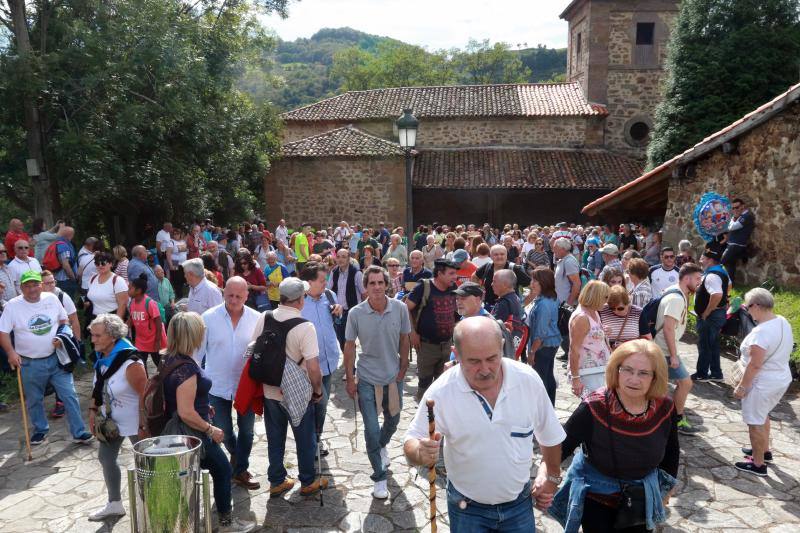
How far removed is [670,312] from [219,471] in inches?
159

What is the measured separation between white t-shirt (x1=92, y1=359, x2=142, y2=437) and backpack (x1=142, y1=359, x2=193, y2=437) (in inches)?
14.0

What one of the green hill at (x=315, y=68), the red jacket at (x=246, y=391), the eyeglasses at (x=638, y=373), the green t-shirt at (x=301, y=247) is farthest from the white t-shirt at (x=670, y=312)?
the green hill at (x=315, y=68)

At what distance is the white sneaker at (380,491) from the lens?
471cm

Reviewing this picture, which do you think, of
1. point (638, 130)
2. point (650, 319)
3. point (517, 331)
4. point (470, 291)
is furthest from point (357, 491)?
point (638, 130)

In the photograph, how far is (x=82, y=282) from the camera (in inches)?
345

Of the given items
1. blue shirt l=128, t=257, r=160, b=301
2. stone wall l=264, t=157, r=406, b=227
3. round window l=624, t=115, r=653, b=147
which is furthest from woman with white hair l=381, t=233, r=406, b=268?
round window l=624, t=115, r=653, b=147

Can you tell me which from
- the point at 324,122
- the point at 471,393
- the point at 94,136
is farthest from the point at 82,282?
the point at 324,122

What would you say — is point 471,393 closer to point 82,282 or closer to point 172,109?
point 82,282

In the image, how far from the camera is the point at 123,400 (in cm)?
420

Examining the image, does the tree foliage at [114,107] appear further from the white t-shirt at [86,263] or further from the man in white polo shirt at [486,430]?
the man in white polo shirt at [486,430]

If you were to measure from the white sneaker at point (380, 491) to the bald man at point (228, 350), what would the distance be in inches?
43.5

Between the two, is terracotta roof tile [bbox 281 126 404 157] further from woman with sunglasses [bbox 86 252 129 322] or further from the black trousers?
the black trousers

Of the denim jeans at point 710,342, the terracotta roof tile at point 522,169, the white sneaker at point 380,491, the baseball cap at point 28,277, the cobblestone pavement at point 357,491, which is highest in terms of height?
the terracotta roof tile at point 522,169

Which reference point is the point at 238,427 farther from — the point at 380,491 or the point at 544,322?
the point at 544,322
